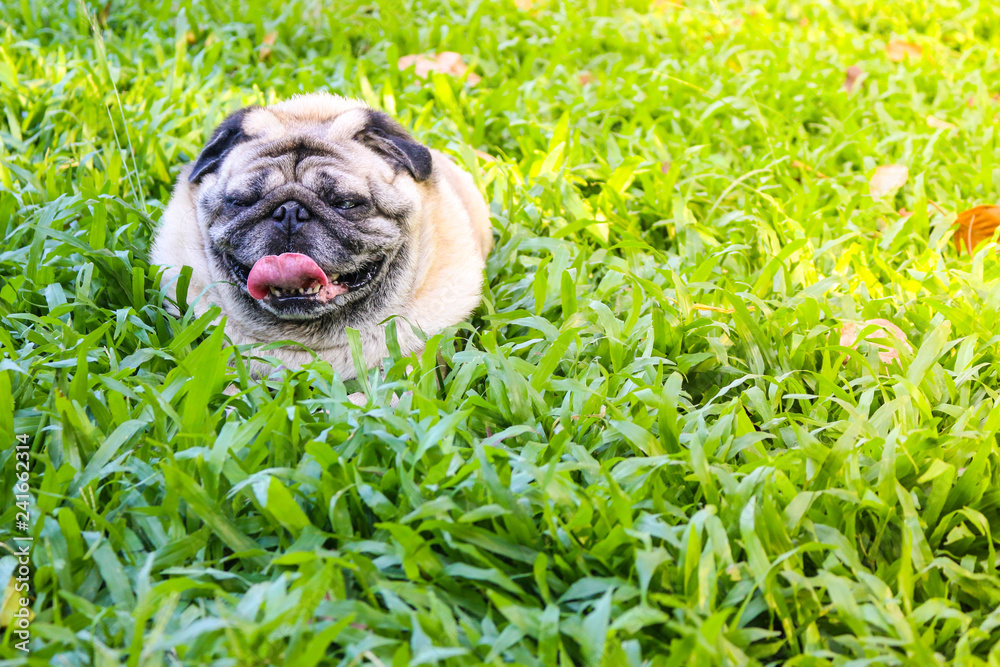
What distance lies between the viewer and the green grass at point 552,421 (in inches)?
61.4

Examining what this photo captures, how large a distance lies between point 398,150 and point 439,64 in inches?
81.1

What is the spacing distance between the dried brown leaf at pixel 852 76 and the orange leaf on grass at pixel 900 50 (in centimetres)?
55

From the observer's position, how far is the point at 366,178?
7.88ft

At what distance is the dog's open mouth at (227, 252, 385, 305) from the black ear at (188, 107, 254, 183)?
1.07 ft

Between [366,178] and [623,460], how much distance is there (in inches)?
45.4

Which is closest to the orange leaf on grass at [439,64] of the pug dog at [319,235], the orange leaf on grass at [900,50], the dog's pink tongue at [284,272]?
the pug dog at [319,235]

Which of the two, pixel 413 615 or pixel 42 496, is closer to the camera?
pixel 413 615

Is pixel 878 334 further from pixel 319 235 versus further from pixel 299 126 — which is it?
pixel 299 126

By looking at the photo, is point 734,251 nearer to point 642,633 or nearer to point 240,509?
point 642,633

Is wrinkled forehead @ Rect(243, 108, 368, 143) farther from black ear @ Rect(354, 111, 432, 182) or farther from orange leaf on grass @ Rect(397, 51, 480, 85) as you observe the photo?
orange leaf on grass @ Rect(397, 51, 480, 85)

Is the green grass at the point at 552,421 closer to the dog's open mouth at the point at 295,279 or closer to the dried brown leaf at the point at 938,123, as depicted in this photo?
the dried brown leaf at the point at 938,123

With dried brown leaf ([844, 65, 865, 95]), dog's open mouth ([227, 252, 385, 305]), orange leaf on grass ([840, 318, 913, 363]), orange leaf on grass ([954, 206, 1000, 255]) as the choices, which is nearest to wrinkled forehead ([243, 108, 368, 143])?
dog's open mouth ([227, 252, 385, 305])

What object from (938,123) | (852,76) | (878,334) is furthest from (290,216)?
(852,76)

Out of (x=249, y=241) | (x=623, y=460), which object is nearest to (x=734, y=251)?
(x=623, y=460)
